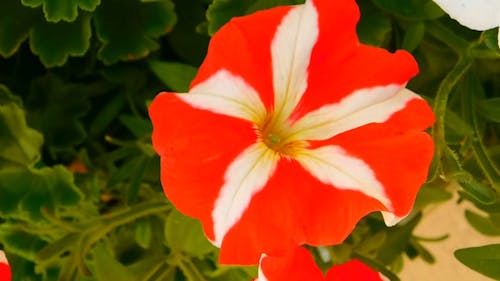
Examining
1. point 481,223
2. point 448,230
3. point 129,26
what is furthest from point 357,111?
point 448,230

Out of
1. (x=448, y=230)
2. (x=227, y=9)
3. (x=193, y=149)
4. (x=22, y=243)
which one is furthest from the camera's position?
(x=448, y=230)

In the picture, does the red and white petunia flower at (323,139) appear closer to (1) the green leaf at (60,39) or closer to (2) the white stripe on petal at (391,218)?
(2) the white stripe on petal at (391,218)

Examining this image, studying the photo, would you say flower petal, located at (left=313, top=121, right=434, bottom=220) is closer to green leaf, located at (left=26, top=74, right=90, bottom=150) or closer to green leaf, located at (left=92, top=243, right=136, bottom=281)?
green leaf, located at (left=92, top=243, right=136, bottom=281)

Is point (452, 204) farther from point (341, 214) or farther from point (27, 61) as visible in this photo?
point (341, 214)

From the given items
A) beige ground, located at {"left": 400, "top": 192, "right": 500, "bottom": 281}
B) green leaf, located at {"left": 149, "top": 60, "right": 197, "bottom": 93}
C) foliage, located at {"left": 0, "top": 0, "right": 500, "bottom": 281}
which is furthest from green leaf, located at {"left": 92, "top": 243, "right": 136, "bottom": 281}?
beige ground, located at {"left": 400, "top": 192, "right": 500, "bottom": 281}

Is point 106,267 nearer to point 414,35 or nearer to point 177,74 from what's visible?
point 177,74
